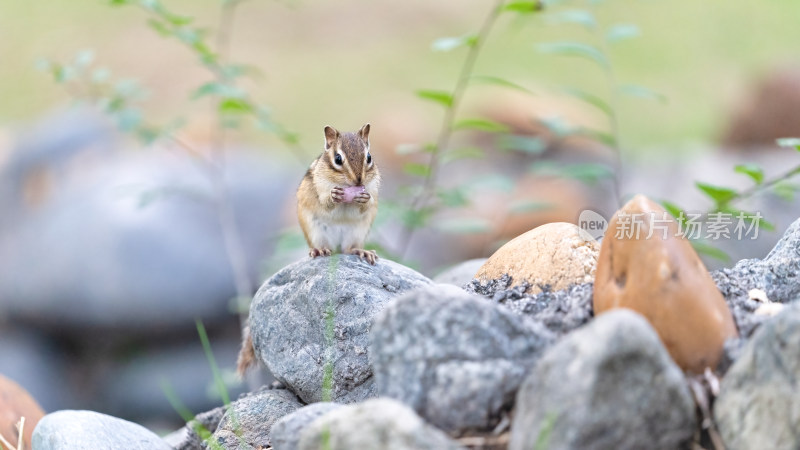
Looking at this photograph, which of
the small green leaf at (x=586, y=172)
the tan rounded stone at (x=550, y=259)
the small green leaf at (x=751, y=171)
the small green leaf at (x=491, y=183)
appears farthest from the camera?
the small green leaf at (x=491, y=183)

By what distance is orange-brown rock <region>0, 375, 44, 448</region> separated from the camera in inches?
90.0

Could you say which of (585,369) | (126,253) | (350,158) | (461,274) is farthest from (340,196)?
(126,253)

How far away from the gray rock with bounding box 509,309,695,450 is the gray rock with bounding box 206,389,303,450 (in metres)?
0.85

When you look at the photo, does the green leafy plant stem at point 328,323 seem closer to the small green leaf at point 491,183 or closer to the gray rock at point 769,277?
the gray rock at point 769,277

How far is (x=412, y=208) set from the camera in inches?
117

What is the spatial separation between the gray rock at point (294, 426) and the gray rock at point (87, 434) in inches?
23.4

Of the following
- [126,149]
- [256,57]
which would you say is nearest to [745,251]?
[126,149]

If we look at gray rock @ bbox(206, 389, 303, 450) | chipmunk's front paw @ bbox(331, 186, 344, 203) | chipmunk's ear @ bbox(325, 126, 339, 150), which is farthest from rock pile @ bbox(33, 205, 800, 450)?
chipmunk's ear @ bbox(325, 126, 339, 150)

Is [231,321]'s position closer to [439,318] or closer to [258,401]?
[258,401]

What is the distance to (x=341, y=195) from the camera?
2398 mm

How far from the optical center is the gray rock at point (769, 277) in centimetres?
176

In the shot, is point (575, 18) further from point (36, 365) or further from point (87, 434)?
point (36, 365)

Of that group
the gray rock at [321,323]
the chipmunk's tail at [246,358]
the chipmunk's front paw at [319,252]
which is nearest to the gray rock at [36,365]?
the chipmunk's tail at [246,358]

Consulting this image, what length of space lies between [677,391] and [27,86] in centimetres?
788
